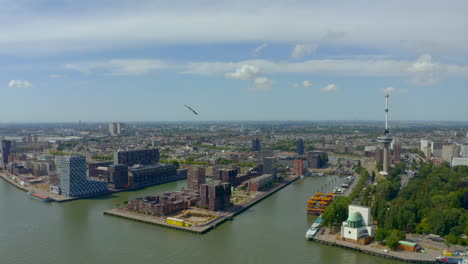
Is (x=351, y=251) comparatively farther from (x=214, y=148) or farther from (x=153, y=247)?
(x=214, y=148)

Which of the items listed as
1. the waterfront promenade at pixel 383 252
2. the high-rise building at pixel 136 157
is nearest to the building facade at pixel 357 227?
the waterfront promenade at pixel 383 252

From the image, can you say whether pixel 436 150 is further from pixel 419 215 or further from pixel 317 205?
pixel 317 205

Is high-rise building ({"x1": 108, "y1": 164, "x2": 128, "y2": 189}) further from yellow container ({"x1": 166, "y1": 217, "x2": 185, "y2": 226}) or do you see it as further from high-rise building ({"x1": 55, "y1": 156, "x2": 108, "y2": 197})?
yellow container ({"x1": 166, "y1": 217, "x2": 185, "y2": 226})

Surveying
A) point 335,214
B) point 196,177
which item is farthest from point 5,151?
point 335,214

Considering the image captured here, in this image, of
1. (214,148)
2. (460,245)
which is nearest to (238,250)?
(460,245)

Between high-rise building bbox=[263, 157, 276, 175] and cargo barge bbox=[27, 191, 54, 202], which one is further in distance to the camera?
high-rise building bbox=[263, 157, 276, 175]

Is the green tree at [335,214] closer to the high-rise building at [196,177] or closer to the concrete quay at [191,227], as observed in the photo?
the concrete quay at [191,227]

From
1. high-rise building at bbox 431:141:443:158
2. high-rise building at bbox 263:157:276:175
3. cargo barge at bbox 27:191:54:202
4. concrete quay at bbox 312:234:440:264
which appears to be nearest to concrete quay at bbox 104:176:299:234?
concrete quay at bbox 312:234:440:264
